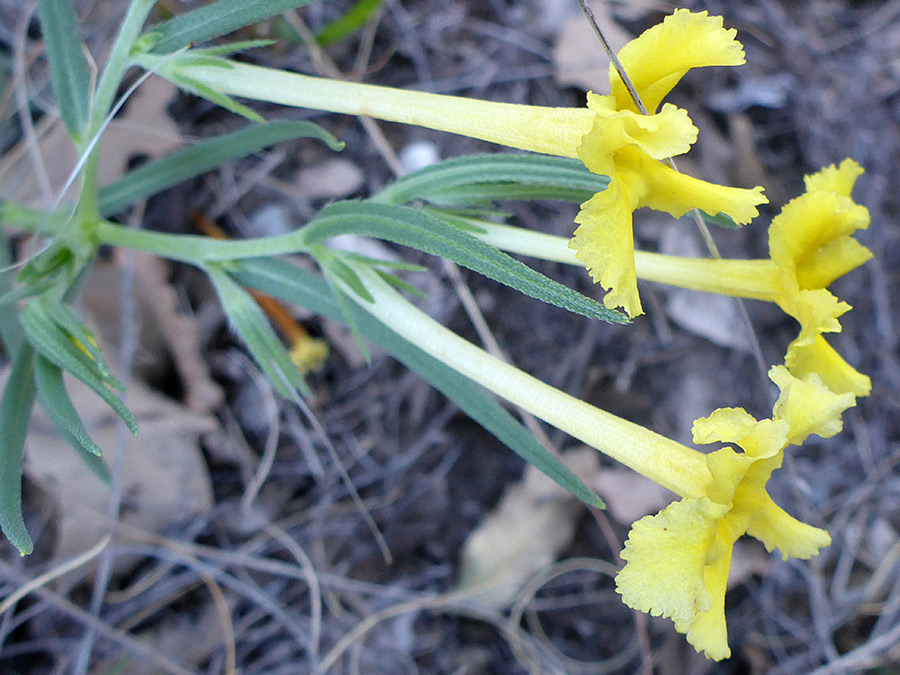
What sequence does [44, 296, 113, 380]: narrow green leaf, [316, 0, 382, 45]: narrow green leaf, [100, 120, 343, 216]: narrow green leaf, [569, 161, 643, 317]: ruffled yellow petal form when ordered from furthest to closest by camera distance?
[316, 0, 382, 45]: narrow green leaf < [100, 120, 343, 216]: narrow green leaf < [44, 296, 113, 380]: narrow green leaf < [569, 161, 643, 317]: ruffled yellow petal

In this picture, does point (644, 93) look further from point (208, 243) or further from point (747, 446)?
point (208, 243)

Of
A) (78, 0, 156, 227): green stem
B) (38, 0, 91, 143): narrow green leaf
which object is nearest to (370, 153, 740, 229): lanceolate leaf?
(78, 0, 156, 227): green stem

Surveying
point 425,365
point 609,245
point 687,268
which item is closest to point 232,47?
point 425,365

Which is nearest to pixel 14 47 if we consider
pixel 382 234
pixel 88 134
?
pixel 88 134

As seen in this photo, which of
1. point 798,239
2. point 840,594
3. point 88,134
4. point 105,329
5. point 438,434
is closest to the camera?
point 798,239

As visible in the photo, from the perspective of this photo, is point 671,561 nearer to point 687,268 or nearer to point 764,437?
point 764,437

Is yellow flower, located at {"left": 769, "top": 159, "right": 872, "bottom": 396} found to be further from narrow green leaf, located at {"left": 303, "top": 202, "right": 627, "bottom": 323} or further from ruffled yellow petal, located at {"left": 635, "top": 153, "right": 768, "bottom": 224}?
narrow green leaf, located at {"left": 303, "top": 202, "right": 627, "bottom": 323}

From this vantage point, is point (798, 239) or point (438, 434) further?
point (438, 434)
